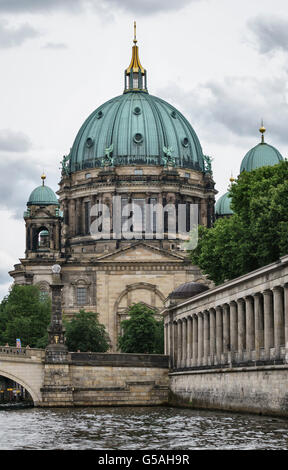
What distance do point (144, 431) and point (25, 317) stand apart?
67809mm

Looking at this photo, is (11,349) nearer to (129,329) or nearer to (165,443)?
(129,329)

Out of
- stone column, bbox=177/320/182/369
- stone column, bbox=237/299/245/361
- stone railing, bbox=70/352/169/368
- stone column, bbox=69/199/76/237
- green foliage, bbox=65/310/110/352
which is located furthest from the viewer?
stone column, bbox=69/199/76/237

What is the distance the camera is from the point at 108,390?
277ft

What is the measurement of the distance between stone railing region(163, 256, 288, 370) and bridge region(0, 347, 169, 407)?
2250mm

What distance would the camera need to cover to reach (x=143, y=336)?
10800 centimetres

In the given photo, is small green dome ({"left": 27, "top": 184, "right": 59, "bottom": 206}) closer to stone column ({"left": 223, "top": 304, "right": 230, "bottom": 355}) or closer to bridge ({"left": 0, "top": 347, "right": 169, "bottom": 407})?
bridge ({"left": 0, "top": 347, "right": 169, "bottom": 407})

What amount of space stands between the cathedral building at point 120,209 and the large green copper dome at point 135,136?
0.43 feet

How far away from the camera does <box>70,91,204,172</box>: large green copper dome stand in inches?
5709

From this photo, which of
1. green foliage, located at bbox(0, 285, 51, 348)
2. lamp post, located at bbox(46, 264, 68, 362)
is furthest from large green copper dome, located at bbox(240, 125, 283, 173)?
lamp post, located at bbox(46, 264, 68, 362)

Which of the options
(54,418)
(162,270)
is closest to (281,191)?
(54,418)

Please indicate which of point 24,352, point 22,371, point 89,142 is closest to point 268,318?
point 22,371

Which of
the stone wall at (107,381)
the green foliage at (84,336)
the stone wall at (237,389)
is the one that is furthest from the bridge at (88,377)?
the green foliage at (84,336)

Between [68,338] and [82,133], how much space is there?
4574cm

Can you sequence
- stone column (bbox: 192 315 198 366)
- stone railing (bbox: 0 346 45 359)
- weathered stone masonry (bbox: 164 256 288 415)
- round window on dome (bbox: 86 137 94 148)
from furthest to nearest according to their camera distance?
round window on dome (bbox: 86 137 94 148), stone railing (bbox: 0 346 45 359), stone column (bbox: 192 315 198 366), weathered stone masonry (bbox: 164 256 288 415)
